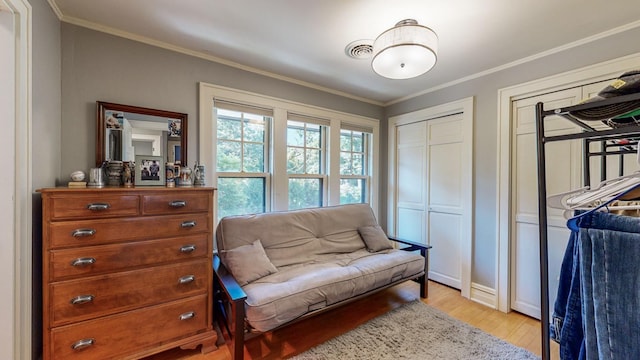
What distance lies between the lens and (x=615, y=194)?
0.81 metres

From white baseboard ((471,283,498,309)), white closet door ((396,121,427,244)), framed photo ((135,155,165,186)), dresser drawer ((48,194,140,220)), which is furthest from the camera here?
white closet door ((396,121,427,244))

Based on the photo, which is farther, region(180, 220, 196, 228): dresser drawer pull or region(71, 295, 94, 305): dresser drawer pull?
region(180, 220, 196, 228): dresser drawer pull

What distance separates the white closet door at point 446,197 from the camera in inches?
116

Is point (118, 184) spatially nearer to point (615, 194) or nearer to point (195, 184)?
point (195, 184)

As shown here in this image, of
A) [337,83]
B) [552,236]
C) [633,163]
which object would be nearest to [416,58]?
[337,83]

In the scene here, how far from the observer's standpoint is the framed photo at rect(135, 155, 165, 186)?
1.95 metres

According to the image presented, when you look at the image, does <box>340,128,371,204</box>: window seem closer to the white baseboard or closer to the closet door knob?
the white baseboard

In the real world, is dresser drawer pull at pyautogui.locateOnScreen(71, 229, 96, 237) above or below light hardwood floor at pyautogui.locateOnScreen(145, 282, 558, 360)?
above

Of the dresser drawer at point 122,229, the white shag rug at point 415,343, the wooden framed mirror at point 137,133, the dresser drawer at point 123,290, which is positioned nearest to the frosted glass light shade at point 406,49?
the dresser drawer at point 122,229

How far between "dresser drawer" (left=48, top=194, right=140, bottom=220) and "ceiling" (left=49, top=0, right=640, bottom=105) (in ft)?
4.04

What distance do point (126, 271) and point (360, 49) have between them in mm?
2279

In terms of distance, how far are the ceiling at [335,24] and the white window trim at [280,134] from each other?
12.4 inches

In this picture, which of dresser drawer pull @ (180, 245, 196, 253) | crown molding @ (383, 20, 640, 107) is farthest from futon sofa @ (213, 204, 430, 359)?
crown molding @ (383, 20, 640, 107)

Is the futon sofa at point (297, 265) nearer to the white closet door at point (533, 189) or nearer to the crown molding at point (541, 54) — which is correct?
the white closet door at point (533, 189)
